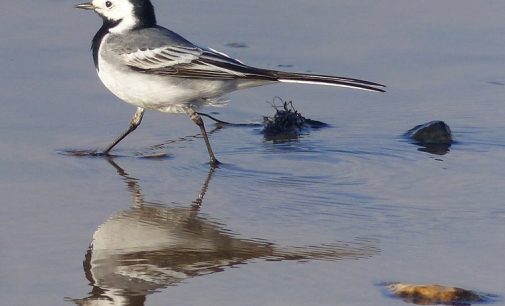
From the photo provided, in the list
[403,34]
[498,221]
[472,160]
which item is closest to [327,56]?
Answer: [403,34]

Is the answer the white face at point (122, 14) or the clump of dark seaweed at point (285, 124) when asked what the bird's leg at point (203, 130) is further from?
the white face at point (122, 14)

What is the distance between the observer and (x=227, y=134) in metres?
8.62

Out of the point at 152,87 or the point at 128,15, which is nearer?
the point at 152,87

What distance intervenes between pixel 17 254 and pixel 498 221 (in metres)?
2.42

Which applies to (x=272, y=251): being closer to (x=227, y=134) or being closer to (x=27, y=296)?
(x=27, y=296)

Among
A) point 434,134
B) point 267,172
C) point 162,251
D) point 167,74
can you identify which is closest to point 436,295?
point 162,251

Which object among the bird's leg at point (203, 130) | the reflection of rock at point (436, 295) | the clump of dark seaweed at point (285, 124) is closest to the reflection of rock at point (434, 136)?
the clump of dark seaweed at point (285, 124)

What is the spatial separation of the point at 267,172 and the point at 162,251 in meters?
1.61

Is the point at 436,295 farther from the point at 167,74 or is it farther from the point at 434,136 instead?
the point at 167,74

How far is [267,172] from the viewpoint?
7664mm

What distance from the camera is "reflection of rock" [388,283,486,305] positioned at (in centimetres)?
553

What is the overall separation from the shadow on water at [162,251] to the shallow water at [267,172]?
1cm

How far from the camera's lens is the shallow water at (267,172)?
5836mm

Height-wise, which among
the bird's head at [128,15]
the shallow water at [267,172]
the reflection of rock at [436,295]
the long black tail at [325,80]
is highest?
the bird's head at [128,15]
